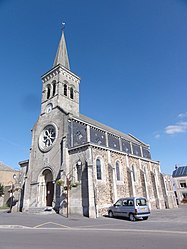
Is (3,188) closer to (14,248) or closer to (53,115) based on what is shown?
(53,115)

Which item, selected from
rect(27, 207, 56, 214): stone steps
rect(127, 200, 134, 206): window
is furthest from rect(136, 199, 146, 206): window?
rect(27, 207, 56, 214): stone steps

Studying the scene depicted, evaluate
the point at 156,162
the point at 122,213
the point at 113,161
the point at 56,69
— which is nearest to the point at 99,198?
the point at 122,213

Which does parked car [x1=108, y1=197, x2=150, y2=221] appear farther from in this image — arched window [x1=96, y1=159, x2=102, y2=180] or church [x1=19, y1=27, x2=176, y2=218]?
arched window [x1=96, y1=159, x2=102, y2=180]

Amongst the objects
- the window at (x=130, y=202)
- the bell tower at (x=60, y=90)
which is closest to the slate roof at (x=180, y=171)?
the bell tower at (x=60, y=90)

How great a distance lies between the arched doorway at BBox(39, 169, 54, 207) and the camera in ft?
71.9

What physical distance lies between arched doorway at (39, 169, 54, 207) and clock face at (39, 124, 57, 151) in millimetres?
3184

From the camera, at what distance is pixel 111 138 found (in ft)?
88.7

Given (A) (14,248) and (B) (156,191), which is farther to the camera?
(B) (156,191)

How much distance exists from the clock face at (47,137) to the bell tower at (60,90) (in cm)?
301

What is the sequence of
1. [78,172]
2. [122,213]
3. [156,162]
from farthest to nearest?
[156,162], [78,172], [122,213]

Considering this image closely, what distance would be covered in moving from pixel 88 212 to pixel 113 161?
23.0 ft

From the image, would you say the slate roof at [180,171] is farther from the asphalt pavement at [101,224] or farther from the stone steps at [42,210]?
the stone steps at [42,210]

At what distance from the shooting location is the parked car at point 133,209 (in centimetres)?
1360

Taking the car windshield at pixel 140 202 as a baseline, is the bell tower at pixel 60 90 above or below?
above
